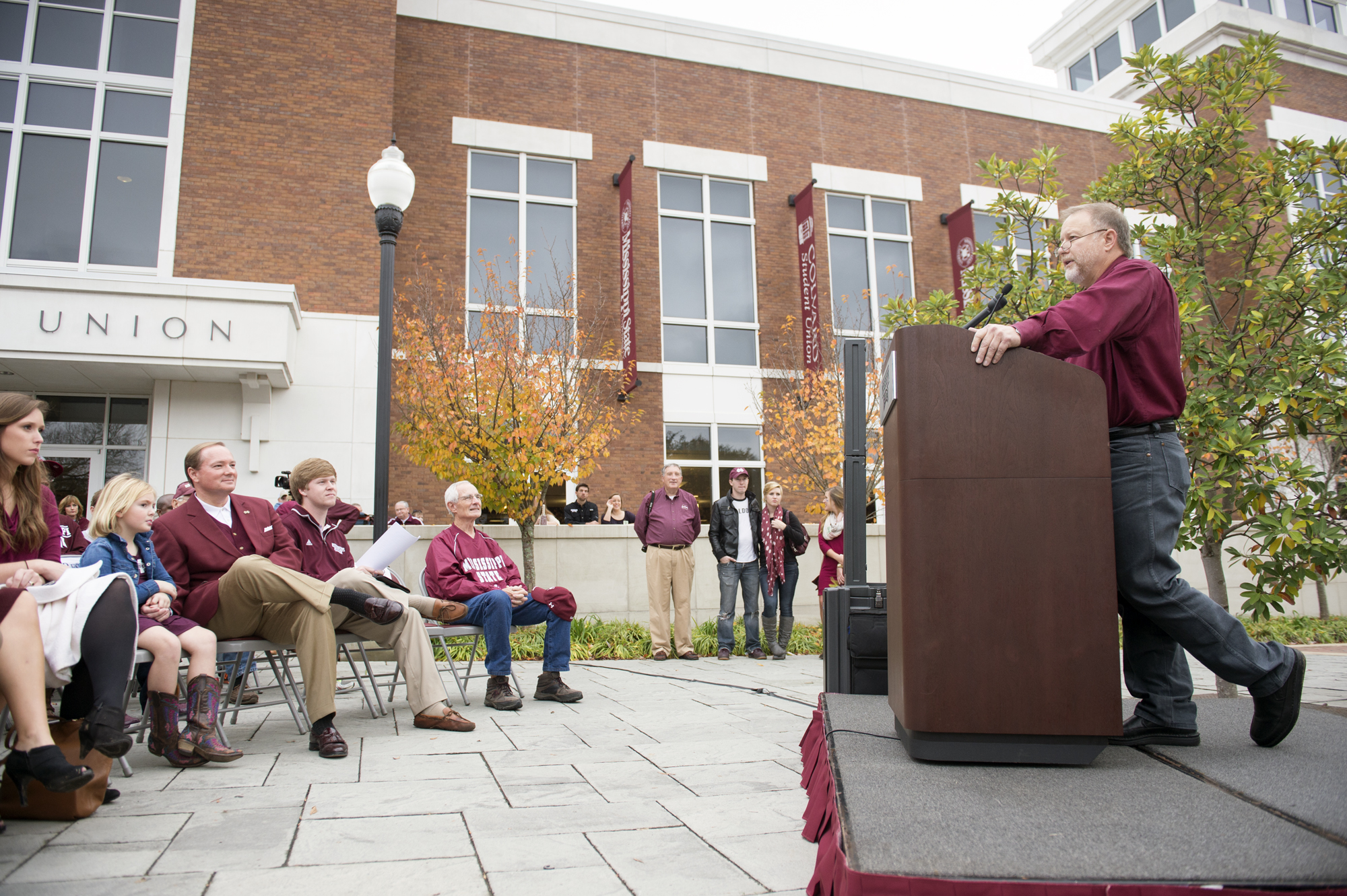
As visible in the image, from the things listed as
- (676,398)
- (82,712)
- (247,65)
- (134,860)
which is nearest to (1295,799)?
(134,860)

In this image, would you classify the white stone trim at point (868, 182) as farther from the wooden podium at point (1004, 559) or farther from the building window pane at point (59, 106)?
the wooden podium at point (1004, 559)

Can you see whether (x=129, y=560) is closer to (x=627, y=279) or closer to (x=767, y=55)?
(x=627, y=279)

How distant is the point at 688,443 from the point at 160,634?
1216 centimetres

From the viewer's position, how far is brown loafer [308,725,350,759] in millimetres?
3891

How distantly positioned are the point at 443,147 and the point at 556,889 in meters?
14.8

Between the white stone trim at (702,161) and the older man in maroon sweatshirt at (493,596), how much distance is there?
11893 millimetres

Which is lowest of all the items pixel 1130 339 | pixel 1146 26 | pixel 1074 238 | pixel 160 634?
pixel 160 634

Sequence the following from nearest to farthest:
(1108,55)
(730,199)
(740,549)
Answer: (740,549)
(730,199)
(1108,55)

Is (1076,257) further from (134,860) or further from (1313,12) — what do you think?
(1313,12)

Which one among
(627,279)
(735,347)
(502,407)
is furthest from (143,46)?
(735,347)

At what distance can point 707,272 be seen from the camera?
53.7 ft

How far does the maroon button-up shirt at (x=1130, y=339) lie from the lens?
2424mm

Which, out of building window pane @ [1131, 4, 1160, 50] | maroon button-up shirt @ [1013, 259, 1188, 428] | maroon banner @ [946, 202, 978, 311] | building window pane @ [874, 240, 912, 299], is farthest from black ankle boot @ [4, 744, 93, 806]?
building window pane @ [1131, 4, 1160, 50]

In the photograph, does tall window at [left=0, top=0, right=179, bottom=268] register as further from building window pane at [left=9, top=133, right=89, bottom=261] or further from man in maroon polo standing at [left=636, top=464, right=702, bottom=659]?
man in maroon polo standing at [left=636, top=464, right=702, bottom=659]
